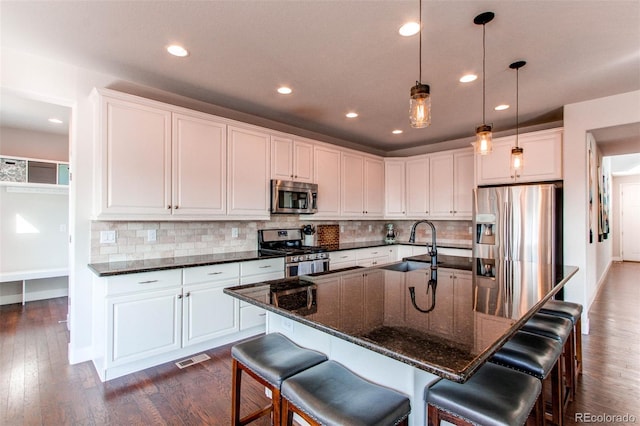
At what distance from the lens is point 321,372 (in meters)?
1.41

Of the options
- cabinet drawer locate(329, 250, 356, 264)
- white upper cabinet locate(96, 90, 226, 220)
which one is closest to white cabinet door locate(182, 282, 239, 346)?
white upper cabinet locate(96, 90, 226, 220)

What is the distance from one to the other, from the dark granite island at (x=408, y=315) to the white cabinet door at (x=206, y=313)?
1.23m

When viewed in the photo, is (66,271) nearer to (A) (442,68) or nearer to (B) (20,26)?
(B) (20,26)

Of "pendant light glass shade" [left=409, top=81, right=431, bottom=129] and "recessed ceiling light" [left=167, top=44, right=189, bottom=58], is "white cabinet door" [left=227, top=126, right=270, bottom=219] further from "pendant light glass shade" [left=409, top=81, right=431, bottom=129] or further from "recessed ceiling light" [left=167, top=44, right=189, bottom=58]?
"pendant light glass shade" [left=409, top=81, right=431, bottom=129]

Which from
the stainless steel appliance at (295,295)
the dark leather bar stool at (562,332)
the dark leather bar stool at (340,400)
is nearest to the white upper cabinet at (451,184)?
the dark leather bar stool at (562,332)

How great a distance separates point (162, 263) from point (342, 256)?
7.79ft

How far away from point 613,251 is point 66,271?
13.6 metres

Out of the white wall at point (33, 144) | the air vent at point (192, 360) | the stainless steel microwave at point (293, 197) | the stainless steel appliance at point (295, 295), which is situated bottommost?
the air vent at point (192, 360)

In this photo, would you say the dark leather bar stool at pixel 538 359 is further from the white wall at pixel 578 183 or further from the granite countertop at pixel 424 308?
the white wall at pixel 578 183

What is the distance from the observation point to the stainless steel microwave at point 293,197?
3.89 meters

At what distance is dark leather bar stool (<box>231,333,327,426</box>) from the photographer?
1463 millimetres

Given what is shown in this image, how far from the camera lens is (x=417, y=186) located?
17.6 ft

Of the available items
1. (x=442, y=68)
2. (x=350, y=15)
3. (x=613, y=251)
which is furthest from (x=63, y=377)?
(x=613, y=251)

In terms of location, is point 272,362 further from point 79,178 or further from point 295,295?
point 79,178
